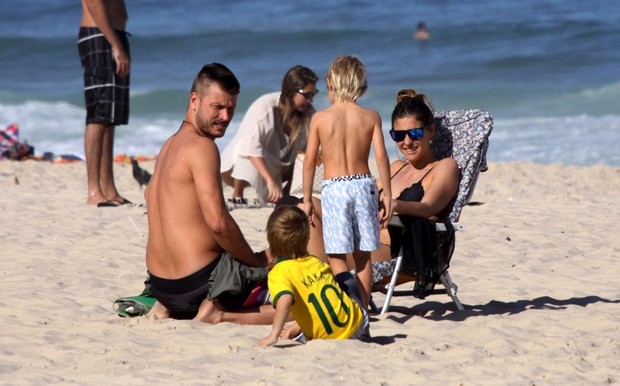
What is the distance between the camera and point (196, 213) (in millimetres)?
4859

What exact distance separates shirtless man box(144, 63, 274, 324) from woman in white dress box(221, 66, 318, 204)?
3056mm

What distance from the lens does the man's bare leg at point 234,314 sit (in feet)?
16.5

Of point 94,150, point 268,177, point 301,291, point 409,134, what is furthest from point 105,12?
point 301,291

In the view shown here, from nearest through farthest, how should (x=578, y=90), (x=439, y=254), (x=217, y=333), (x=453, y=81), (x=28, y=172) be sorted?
(x=217, y=333)
(x=439, y=254)
(x=28, y=172)
(x=578, y=90)
(x=453, y=81)

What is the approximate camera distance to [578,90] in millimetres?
19203

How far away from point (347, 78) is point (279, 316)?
4.21ft

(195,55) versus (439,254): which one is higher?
(195,55)

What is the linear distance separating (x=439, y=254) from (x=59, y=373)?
1.98 m

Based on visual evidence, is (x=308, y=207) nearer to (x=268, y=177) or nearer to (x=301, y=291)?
(x=301, y=291)

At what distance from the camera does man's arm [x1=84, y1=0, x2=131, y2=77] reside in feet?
27.0

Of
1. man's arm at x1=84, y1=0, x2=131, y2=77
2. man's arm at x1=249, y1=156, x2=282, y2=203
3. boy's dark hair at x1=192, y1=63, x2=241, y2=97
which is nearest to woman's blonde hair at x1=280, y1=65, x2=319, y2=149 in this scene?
man's arm at x1=249, y1=156, x2=282, y2=203

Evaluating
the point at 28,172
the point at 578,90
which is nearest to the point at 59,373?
the point at 28,172

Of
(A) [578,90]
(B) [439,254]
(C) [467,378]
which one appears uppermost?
(A) [578,90]

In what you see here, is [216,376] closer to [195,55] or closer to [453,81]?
[453,81]
